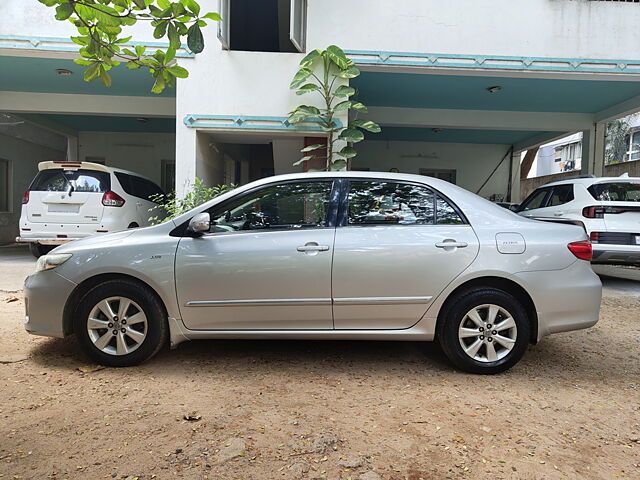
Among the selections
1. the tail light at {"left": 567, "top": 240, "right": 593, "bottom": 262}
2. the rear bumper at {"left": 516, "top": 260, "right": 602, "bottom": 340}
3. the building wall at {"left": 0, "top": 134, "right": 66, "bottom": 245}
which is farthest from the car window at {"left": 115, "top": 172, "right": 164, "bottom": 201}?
the tail light at {"left": 567, "top": 240, "right": 593, "bottom": 262}

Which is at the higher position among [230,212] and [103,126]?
[103,126]

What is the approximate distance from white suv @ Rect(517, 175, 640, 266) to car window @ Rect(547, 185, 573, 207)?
2 centimetres

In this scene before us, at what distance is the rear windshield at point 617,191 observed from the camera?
6676 millimetres

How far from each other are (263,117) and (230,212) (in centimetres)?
424

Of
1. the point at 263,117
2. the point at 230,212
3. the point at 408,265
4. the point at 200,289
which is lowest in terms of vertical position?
the point at 200,289

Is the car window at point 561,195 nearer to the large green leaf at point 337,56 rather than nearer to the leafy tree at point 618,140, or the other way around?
the large green leaf at point 337,56

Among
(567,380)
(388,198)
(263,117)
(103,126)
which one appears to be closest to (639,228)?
(567,380)

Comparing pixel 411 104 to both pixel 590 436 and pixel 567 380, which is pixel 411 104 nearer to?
pixel 567 380

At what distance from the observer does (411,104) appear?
34.4ft

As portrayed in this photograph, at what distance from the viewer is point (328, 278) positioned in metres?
3.30

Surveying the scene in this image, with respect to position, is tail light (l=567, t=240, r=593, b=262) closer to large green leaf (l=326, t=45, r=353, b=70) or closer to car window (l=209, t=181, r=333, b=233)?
car window (l=209, t=181, r=333, b=233)

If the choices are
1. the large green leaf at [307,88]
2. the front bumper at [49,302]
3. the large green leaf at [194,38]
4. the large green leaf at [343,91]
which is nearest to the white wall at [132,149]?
the large green leaf at [307,88]

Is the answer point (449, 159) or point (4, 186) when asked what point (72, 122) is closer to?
point (4, 186)

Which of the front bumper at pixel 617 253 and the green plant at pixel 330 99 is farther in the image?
the green plant at pixel 330 99
